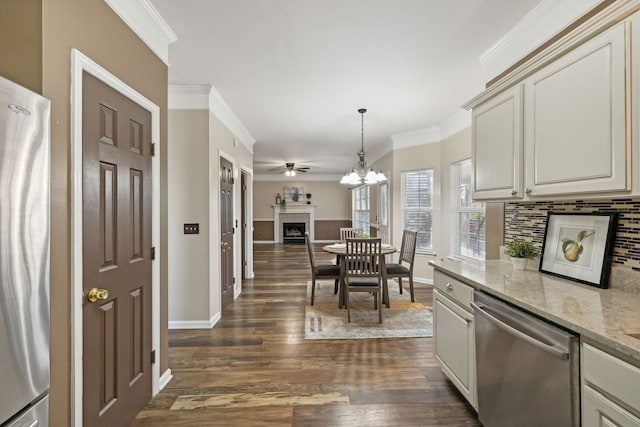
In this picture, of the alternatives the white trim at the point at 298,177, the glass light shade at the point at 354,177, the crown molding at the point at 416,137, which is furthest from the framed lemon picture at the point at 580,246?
the white trim at the point at 298,177

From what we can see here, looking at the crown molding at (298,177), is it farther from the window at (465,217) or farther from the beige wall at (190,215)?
the beige wall at (190,215)

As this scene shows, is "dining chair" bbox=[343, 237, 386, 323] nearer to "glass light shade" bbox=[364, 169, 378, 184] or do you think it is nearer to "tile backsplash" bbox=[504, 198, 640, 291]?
"glass light shade" bbox=[364, 169, 378, 184]

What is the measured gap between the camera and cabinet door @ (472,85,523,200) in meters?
1.95

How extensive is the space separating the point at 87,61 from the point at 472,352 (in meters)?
2.63

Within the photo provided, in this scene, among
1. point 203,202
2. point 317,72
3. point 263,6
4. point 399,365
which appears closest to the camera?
point 263,6

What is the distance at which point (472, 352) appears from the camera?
1.85m

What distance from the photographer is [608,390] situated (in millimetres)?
1046

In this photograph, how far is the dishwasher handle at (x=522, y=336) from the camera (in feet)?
3.95

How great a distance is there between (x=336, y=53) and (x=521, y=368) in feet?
8.28

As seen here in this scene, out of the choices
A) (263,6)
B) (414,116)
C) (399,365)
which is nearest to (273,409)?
(399,365)

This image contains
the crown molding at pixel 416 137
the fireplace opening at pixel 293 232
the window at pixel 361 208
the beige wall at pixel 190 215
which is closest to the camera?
the beige wall at pixel 190 215

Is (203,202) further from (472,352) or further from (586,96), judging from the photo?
(586,96)

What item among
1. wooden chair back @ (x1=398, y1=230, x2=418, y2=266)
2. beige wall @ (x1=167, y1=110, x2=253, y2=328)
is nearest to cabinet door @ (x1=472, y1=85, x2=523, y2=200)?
wooden chair back @ (x1=398, y1=230, x2=418, y2=266)

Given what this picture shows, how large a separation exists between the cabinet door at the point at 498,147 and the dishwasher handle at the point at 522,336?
2.57 feet
